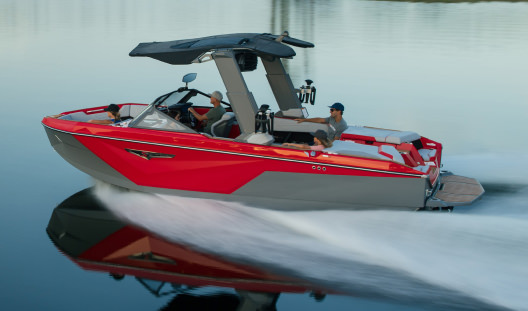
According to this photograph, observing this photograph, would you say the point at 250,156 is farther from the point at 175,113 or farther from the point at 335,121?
the point at 175,113

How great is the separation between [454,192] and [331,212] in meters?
1.73

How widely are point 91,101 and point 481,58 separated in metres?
15.2

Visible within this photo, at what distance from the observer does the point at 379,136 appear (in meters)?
9.65

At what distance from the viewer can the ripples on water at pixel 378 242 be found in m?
7.00

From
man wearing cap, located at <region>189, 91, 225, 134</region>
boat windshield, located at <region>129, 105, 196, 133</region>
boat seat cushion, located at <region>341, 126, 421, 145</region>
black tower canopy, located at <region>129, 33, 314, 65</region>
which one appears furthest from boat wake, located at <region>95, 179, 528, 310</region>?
black tower canopy, located at <region>129, 33, 314, 65</region>

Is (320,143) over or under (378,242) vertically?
over

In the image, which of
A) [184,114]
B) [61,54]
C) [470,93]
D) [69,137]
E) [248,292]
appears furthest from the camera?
[61,54]

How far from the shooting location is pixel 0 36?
2891 cm

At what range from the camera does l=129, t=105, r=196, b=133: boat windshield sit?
9.25m

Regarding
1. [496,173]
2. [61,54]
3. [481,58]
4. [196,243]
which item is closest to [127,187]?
[196,243]

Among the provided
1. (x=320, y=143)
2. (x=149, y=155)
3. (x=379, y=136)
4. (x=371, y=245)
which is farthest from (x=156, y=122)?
(x=371, y=245)

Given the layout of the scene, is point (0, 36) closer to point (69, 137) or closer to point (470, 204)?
point (69, 137)

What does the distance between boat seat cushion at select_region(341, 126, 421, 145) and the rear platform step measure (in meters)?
0.78

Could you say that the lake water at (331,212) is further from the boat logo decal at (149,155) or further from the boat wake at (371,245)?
the boat logo decal at (149,155)
